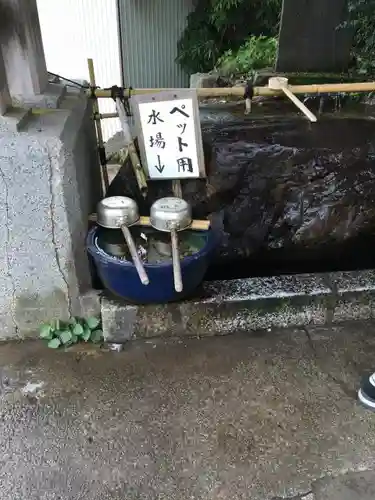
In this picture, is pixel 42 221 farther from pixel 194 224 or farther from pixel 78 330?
pixel 194 224

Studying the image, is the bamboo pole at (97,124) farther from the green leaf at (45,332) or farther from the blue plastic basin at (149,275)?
the green leaf at (45,332)

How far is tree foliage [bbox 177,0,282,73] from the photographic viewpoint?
370 inches

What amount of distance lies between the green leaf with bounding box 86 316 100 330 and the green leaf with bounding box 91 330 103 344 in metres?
0.03

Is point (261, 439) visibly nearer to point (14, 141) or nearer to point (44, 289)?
point (44, 289)

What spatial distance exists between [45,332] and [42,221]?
2.43 ft

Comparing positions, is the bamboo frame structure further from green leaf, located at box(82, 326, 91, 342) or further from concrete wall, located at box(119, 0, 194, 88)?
concrete wall, located at box(119, 0, 194, 88)

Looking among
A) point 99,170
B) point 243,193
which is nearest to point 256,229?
point 243,193

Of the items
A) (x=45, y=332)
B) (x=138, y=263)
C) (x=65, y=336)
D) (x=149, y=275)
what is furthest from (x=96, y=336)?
(x=138, y=263)

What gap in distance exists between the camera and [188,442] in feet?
7.80

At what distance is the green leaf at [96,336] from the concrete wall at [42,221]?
0.19m

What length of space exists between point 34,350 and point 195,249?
120 cm

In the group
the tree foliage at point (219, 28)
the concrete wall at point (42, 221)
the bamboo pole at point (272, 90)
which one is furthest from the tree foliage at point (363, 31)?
the concrete wall at point (42, 221)

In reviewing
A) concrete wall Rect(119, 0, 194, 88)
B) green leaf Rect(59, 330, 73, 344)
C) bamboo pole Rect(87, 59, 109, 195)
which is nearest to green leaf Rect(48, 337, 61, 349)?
green leaf Rect(59, 330, 73, 344)

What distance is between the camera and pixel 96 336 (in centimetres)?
308
